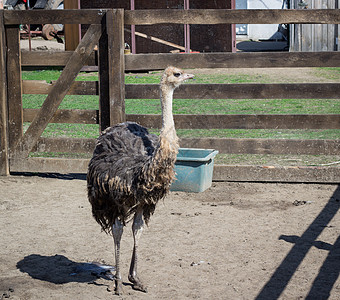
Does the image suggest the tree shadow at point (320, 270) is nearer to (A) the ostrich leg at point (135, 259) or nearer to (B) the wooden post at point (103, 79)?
(A) the ostrich leg at point (135, 259)

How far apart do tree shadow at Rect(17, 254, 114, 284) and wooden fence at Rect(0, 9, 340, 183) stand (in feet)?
9.25

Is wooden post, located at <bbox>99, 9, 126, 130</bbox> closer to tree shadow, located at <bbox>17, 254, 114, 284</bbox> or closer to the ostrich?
the ostrich

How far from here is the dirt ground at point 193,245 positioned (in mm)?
4605

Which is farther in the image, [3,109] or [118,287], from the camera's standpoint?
[3,109]

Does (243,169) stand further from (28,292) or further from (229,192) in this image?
(28,292)

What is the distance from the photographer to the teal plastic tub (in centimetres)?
712

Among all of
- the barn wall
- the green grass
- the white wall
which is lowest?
the green grass

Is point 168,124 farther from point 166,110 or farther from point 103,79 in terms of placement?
point 103,79

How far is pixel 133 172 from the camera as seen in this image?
15.0 ft

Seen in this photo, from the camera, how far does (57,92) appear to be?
308 inches

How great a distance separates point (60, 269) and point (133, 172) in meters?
1.17

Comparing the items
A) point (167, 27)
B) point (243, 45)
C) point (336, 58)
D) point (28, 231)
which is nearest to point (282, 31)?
point (243, 45)

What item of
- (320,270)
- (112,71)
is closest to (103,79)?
(112,71)

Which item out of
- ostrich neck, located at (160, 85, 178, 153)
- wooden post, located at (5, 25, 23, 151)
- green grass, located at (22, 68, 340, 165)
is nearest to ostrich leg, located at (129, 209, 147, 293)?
ostrich neck, located at (160, 85, 178, 153)
